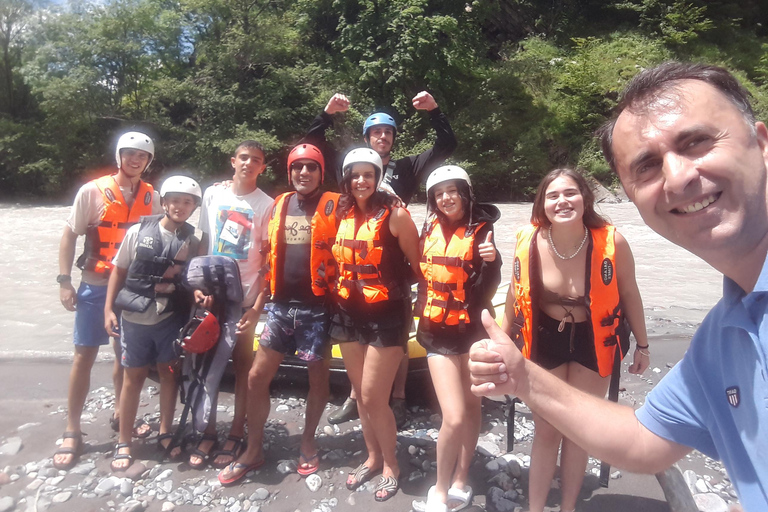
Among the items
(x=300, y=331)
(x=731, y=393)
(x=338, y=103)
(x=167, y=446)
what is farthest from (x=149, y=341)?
(x=731, y=393)

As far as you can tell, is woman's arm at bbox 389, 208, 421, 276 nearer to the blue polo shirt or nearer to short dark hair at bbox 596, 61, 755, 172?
short dark hair at bbox 596, 61, 755, 172

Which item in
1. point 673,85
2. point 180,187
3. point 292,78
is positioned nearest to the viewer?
point 673,85

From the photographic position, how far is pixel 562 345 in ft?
9.32

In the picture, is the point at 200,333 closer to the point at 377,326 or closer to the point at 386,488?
the point at 377,326

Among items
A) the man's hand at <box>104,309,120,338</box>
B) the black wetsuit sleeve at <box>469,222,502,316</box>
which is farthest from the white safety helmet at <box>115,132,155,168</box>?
the black wetsuit sleeve at <box>469,222,502,316</box>

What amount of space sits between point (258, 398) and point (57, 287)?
731 centimetres

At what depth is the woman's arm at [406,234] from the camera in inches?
127

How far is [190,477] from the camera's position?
3.56m

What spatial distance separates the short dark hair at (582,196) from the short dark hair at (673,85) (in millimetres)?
1462

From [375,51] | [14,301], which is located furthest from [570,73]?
[14,301]

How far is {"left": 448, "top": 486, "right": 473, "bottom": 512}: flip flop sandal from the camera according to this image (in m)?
3.14

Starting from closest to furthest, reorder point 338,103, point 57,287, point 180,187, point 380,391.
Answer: point 380,391 → point 180,187 → point 338,103 → point 57,287

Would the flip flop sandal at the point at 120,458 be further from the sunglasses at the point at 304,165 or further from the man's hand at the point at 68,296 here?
the sunglasses at the point at 304,165

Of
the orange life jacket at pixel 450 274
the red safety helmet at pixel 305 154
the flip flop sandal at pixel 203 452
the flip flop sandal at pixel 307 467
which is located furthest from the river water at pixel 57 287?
the orange life jacket at pixel 450 274
